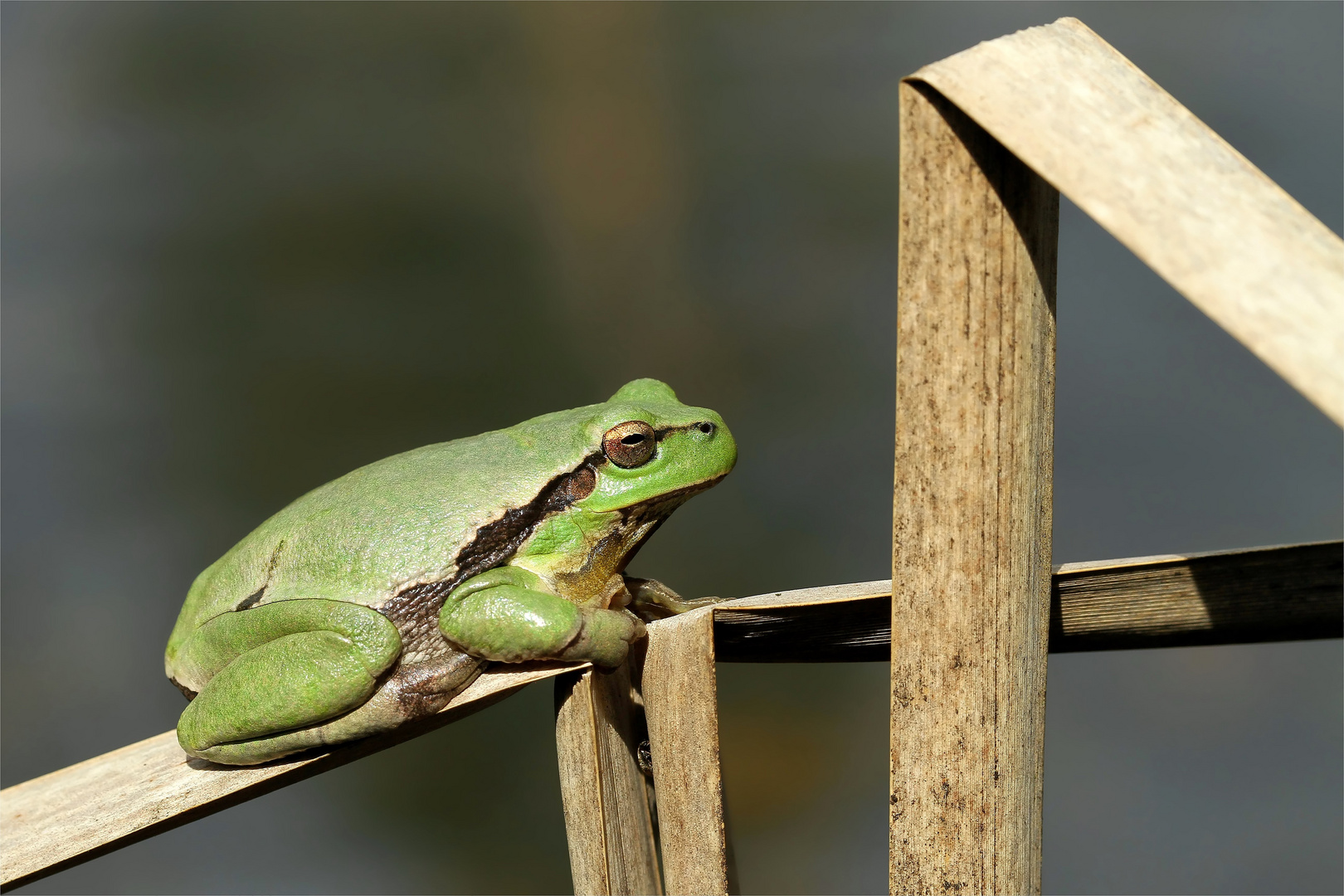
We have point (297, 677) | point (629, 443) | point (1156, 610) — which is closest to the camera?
point (1156, 610)

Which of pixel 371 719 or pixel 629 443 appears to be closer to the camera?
pixel 371 719

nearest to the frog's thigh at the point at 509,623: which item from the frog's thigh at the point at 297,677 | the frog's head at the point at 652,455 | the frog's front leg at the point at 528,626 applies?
the frog's front leg at the point at 528,626

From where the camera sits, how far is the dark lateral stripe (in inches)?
45.1

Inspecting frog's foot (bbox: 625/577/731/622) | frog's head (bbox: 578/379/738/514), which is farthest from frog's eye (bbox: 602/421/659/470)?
frog's foot (bbox: 625/577/731/622)

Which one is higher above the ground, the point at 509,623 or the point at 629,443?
the point at 629,443

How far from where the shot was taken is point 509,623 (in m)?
1.50

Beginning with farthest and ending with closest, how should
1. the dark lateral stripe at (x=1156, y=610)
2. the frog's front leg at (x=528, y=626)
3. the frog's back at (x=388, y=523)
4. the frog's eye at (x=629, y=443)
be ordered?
the frog's eye at (x=629, y=443), the frog's back at (x=388, y=523), the frog's front leg at (x=528, y=626), the dark lateral stripe at (x=1156, y=610)

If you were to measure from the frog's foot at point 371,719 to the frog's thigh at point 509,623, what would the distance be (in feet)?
0.26

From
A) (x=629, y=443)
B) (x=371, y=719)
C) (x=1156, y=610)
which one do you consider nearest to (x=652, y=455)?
(x=629, y=443)

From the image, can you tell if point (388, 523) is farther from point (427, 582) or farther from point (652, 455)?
point (652, 455)

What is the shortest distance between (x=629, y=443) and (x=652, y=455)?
56 mm

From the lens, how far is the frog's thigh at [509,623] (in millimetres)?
1467

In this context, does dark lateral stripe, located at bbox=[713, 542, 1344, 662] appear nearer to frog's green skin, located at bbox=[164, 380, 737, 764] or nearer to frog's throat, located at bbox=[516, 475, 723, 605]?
frog's green skin, located at bbox=[164, 380, 737, 764]

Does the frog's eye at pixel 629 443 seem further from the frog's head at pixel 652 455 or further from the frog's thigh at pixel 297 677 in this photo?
the frog's thigh at pixel 297 677
